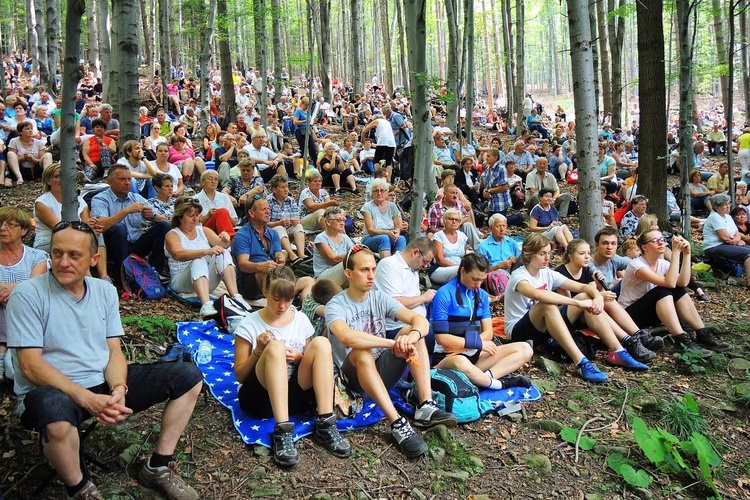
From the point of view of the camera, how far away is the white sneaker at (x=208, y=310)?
557cm

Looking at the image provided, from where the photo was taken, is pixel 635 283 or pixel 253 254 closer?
pixel 635 283

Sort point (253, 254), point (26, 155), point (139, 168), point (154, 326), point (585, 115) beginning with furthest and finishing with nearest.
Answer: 1. point (26, 155)
2. point (139, 168)
3. point (585, 115)
4. point (253, 254)
5. point (154, 326)

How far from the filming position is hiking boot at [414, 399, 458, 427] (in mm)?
3916

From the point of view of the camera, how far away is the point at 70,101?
146 inches

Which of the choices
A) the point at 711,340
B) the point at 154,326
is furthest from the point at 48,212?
the point at 711,340

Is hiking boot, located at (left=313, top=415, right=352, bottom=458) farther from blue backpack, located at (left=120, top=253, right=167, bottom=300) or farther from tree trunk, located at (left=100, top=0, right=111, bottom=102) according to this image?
tree trunk, located at (left=100, top=0, right=111, bottom=102)

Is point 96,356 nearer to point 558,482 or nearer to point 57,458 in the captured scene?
point 57,458

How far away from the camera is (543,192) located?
8.86 m

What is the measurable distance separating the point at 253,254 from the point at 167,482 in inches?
138

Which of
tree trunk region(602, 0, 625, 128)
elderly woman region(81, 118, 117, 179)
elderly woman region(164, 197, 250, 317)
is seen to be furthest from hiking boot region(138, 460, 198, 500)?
tree trunk region(602, 0, 625, 128)

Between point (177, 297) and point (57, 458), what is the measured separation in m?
3.46

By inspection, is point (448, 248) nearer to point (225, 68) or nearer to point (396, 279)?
point (396, 279)

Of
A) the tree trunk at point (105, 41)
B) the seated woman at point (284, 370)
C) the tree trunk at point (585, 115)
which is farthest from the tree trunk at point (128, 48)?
the tree trunk at point (105, 41)

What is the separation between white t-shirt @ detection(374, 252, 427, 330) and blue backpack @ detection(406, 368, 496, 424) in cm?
100
